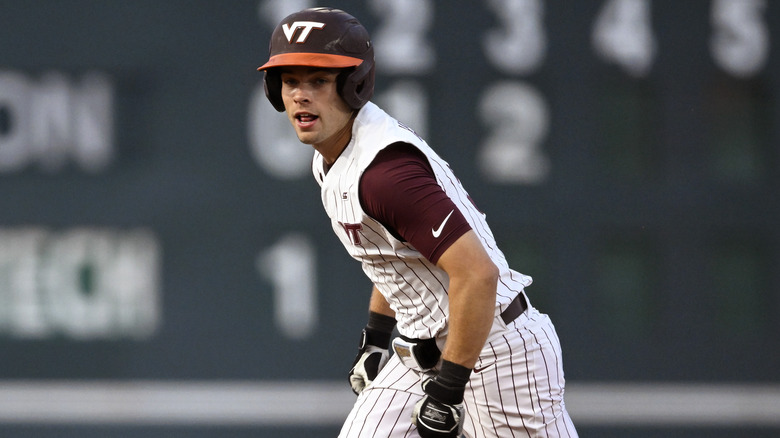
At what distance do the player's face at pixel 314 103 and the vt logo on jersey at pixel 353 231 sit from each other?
0.23 m

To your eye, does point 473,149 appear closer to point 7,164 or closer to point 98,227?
point 98,227

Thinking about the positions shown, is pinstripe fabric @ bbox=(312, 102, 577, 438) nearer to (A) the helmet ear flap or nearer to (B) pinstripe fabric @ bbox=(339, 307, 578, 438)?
(B) pinstripe fabric @ bbox=(339, 307, 578, 438)

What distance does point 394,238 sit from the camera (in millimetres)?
3107

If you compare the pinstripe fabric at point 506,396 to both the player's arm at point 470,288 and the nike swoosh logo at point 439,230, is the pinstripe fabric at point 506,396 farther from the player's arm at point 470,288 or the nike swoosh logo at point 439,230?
the nike swoosh logo at point 439,230

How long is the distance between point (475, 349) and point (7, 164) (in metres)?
3.43

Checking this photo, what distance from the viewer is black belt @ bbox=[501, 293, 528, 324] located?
333 cm

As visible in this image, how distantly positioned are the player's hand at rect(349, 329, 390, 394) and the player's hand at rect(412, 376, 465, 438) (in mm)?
634

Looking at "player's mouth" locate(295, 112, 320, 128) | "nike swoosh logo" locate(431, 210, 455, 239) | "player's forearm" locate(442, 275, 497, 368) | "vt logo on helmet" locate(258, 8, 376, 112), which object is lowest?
"player's forearm" locate(442, 275, 497, 368)

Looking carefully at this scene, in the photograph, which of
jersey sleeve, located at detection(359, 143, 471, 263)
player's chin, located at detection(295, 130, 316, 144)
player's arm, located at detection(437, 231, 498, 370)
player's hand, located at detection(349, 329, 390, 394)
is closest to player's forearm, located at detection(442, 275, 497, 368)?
player's arm, located at detection(437, 231, 498, 370)

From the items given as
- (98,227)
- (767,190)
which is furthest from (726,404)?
(98,227)

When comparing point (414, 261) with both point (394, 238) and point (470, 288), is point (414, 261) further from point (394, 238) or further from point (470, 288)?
point (470, 288)

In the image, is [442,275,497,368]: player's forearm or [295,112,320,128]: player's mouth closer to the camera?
[442,275,497,368]: player's forearm

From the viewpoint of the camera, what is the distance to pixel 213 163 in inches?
229

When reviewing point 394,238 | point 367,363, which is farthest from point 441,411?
point 367,363
